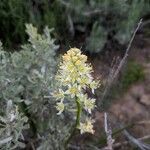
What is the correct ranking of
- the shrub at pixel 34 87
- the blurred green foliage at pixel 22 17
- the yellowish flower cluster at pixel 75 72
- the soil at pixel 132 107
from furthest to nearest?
1. the blurred green foliage at pixel 22 17
2. the soil at pixel 132 107
3. the shrub at pixel 34 87
4. the yellowish flower cluster at pixel 75 72

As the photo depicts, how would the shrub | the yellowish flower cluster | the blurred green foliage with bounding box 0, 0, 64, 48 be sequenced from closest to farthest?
1. the yellowish flower cluster
2. the shrub
3. the blurred green foliage with bounding box 0, 0, 64, 48

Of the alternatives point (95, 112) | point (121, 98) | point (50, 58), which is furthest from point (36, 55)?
point (121, 98)

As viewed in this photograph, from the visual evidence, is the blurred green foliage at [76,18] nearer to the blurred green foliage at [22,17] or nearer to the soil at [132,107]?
the blurred green foliage at [22,17]

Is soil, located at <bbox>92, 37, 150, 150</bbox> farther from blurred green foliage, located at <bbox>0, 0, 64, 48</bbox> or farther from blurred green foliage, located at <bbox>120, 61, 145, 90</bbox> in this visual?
blurred green foliage, located at <bbox>0, 0, 64, 48</bbox>

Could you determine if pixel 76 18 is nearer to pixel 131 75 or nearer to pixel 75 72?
pixel 131 75

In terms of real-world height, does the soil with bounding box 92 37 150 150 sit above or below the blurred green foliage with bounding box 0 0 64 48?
below

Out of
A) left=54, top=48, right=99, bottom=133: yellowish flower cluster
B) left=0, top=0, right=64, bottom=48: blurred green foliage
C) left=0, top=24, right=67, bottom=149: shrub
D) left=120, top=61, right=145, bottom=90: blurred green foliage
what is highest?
left=0, top=0, right=64, bottom=48: blurred green foliage

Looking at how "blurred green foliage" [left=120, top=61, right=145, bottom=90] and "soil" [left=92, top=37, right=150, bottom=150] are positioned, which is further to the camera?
"blurred green foliage" [left=120, top=61, right=145, bottom=90]

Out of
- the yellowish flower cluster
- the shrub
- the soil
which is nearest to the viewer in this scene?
the yellowish flower cluster

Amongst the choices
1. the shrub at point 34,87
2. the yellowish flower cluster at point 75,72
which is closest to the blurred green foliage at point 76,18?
the shrub at point 34,87

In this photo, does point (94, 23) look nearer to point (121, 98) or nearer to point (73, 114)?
point (121, 98)

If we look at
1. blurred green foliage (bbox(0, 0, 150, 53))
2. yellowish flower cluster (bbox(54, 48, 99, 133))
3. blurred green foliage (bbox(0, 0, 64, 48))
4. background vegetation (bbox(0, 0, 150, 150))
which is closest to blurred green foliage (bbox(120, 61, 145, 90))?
background vegetation (bbox(0, 0, 150, 150))
